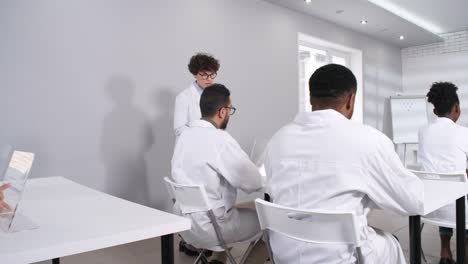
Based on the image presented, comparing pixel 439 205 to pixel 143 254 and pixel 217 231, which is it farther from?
pixel 143 254

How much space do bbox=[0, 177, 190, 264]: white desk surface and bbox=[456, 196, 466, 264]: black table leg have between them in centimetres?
153

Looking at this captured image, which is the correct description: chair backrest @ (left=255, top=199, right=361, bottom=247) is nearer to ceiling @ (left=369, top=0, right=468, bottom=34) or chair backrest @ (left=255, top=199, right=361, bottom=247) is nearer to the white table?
the white table

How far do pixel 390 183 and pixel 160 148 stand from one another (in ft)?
9.10

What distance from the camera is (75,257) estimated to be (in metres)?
2.85

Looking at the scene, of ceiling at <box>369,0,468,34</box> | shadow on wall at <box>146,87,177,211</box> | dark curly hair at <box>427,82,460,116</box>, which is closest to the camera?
dark curly hair at <box>427,82,460,116</box>

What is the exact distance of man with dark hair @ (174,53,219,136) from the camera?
10.3 ft

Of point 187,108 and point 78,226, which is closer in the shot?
point 78,226

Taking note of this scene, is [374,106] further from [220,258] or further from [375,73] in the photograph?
[220,258]

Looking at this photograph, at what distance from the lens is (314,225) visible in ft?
4.04

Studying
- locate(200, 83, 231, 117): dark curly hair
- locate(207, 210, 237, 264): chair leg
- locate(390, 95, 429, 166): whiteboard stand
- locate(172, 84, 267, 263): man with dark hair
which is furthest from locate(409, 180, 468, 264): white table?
locate(390, 95, 429, 166): whiteboard stand

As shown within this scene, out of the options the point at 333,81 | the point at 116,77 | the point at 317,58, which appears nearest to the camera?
the point at 333,81

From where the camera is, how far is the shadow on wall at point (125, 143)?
3.35m

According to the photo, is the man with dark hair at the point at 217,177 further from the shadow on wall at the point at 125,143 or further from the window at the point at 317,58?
the window at the point at 317,58

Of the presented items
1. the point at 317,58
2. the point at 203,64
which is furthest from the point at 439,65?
the point at 203,64
